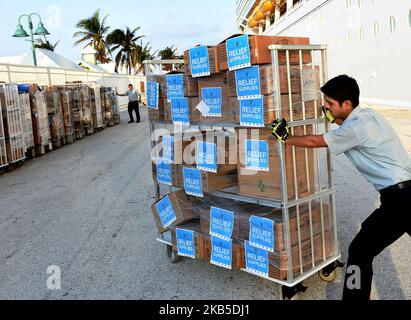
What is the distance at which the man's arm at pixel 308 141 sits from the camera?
3.50m

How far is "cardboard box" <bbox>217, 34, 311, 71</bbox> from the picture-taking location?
12.3 ft

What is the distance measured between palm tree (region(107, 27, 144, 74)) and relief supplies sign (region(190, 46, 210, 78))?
2684 inches

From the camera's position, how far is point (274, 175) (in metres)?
3.95

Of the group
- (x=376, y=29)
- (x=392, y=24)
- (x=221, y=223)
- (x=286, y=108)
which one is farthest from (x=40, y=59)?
(x=286, y=108)

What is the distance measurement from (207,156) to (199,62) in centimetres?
90

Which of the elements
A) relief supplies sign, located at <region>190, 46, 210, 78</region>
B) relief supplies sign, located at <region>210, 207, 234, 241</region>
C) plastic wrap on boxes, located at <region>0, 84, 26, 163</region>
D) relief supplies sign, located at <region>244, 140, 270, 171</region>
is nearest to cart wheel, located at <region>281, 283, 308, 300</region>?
relief supplies sign, located at <region>210, 207, 234, 241</region>

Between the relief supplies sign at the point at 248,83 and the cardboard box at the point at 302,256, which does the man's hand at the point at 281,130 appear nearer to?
the relief supplies sign at the point at 248,83

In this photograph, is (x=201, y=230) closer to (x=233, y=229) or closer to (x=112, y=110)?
(x=233, y=229)

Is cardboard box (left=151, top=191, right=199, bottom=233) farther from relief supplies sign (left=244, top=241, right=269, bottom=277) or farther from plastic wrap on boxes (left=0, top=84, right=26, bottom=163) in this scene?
plastic wrap on boxes (left=0, top=84, right=26, bottom=163)

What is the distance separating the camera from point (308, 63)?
4.22m

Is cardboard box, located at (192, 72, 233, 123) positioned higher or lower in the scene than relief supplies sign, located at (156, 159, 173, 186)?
higher

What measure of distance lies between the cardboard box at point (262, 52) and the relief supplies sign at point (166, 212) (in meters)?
1.61

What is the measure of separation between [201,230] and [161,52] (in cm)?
9938

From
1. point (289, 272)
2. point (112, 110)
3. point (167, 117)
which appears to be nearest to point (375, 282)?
point (289, 272)
